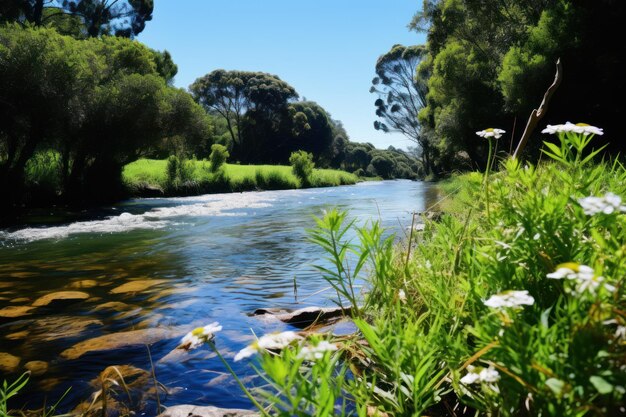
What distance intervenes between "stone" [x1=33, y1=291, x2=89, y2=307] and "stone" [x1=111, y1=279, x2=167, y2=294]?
0.35 metres

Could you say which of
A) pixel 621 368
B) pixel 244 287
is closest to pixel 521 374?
pixel 621 368

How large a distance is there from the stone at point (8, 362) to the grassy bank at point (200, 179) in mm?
20575

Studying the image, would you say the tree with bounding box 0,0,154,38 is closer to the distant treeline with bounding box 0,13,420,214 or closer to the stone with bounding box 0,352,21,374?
the distant treeline with bounding box 0,13,420,214

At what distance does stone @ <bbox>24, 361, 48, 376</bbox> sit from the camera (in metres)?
3.03

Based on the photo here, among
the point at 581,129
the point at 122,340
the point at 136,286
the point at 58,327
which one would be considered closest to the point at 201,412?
the point at 122,340

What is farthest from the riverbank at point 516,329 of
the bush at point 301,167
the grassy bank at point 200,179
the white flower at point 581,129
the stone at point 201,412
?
the bush at point 301,167

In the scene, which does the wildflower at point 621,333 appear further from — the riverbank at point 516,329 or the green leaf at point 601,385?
the green leaf at point 601,385

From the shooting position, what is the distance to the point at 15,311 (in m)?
4.46

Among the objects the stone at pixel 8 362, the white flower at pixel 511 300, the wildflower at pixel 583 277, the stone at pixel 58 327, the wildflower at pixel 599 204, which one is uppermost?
the wildflower at pixel 599 204

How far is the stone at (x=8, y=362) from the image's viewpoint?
10.1ft

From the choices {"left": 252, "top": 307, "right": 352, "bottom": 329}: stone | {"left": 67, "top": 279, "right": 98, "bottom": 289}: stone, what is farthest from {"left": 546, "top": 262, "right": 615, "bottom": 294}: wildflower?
{"left": 67, "top": 279, "right": 98, "bottom": 289}: stone

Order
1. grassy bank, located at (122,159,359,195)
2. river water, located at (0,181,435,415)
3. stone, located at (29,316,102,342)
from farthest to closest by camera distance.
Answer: grassy bank, located at (122,159,359,195)
stone, located at (29,316,102,342)
river water, located at (0,181,435,415)

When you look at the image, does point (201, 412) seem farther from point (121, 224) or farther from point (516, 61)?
point (516, 61)

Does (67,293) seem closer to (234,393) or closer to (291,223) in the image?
(234,393)
